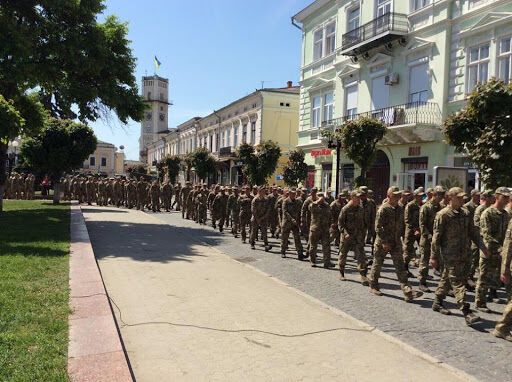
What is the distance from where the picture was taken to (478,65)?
1805 centimetres

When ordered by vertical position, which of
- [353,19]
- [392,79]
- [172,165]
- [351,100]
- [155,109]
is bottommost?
[172,165]

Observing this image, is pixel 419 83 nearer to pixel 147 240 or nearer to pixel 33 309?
pixel 147 240

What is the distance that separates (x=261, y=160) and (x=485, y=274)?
22255 mm

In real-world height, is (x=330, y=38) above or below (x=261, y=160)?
above

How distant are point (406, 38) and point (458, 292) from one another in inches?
662

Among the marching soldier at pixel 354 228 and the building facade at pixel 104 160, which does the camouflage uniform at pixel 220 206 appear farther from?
the building facade at pixel 104 160

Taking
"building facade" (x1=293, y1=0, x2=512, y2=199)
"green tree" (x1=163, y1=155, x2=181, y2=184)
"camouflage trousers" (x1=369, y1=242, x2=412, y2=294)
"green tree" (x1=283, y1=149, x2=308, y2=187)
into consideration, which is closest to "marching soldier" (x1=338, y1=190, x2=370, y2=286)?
"camouflage trousers" (x1=369, y1=242, x2=412, y2=294)

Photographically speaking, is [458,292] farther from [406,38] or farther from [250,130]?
[250,130]

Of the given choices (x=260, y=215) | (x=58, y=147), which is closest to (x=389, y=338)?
(x=260, y=215)

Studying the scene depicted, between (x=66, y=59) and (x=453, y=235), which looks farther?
(x=66, y=59)

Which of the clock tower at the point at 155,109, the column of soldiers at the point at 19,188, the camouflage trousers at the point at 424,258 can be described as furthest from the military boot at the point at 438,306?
the clock tower at the point at 155,109

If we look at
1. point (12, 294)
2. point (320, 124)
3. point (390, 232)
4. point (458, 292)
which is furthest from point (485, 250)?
point (320, 124)

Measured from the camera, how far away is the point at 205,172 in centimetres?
4425

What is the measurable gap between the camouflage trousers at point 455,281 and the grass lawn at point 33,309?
15.9 feet
